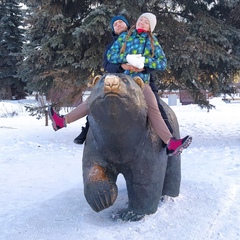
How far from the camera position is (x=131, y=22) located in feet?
22.7

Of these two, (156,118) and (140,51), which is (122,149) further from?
(140,51)

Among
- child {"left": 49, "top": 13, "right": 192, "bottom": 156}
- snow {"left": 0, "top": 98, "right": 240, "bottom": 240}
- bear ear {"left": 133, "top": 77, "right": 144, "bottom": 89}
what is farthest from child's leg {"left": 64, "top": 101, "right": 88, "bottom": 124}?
snow {"left": 0, "top": 98, "right": 240, "bottom": 240}

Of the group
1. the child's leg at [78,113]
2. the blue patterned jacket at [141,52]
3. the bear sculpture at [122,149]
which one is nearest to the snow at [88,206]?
the bear sculpture at [122,149]

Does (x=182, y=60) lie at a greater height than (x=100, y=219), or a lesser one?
greater

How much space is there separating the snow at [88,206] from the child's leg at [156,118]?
0.84 meters

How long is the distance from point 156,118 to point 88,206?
139 centimetres

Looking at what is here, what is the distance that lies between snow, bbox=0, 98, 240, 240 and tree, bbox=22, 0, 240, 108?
1.65 metres

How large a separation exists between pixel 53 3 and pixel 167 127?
542 cm

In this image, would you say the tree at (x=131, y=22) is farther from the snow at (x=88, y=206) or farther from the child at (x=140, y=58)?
the child at (x=140, y=58)

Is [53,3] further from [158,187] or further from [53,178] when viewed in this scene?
[158,187]

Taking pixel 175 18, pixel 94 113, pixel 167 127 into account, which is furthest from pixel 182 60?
pixel 94 113

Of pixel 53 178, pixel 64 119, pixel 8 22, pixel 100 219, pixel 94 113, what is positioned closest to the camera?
pixel 94 113

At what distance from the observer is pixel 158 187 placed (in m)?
3.30

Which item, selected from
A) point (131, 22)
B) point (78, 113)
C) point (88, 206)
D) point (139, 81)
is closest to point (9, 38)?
point (131, 22)
